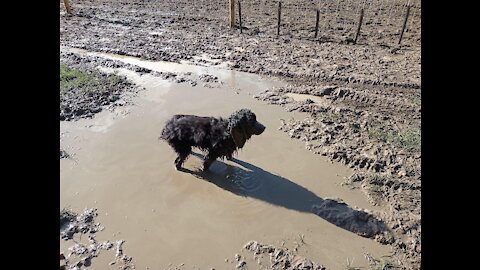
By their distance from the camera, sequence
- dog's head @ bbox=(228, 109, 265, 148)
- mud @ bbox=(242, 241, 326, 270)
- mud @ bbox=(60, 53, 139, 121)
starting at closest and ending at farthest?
1. mud @ bbox=(242, 241, 326, 270)
2. dog's head @ bbox=(228, 109, 265, 148)
3. mud @ bbox=(60, 53, 139, 121)

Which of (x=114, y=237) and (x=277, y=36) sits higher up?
(x=277, y=36)

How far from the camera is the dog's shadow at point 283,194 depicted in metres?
5.33

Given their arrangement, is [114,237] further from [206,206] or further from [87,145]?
[87,145]

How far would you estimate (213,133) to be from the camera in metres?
5.81

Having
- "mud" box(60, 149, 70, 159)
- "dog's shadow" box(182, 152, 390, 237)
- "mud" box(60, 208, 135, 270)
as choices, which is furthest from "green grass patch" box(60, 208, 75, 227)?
"dog's shadow" box(182, 152, 390, 237)

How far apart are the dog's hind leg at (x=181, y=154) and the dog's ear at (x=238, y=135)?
78 cm

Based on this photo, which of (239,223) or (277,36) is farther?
(277,36)

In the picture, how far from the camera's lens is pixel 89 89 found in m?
8.91

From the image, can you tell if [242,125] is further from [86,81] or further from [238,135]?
[86,81]

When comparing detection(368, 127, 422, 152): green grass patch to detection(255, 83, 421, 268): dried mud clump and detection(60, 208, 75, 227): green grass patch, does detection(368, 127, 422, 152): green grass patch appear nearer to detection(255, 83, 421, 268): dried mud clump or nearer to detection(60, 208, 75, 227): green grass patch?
detection(255, 83, 421, 268): dried mud clump

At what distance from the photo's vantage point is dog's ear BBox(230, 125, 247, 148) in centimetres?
564

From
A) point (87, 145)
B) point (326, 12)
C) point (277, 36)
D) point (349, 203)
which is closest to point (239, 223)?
point (349, 203)

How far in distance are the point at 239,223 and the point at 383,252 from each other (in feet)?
6.17
